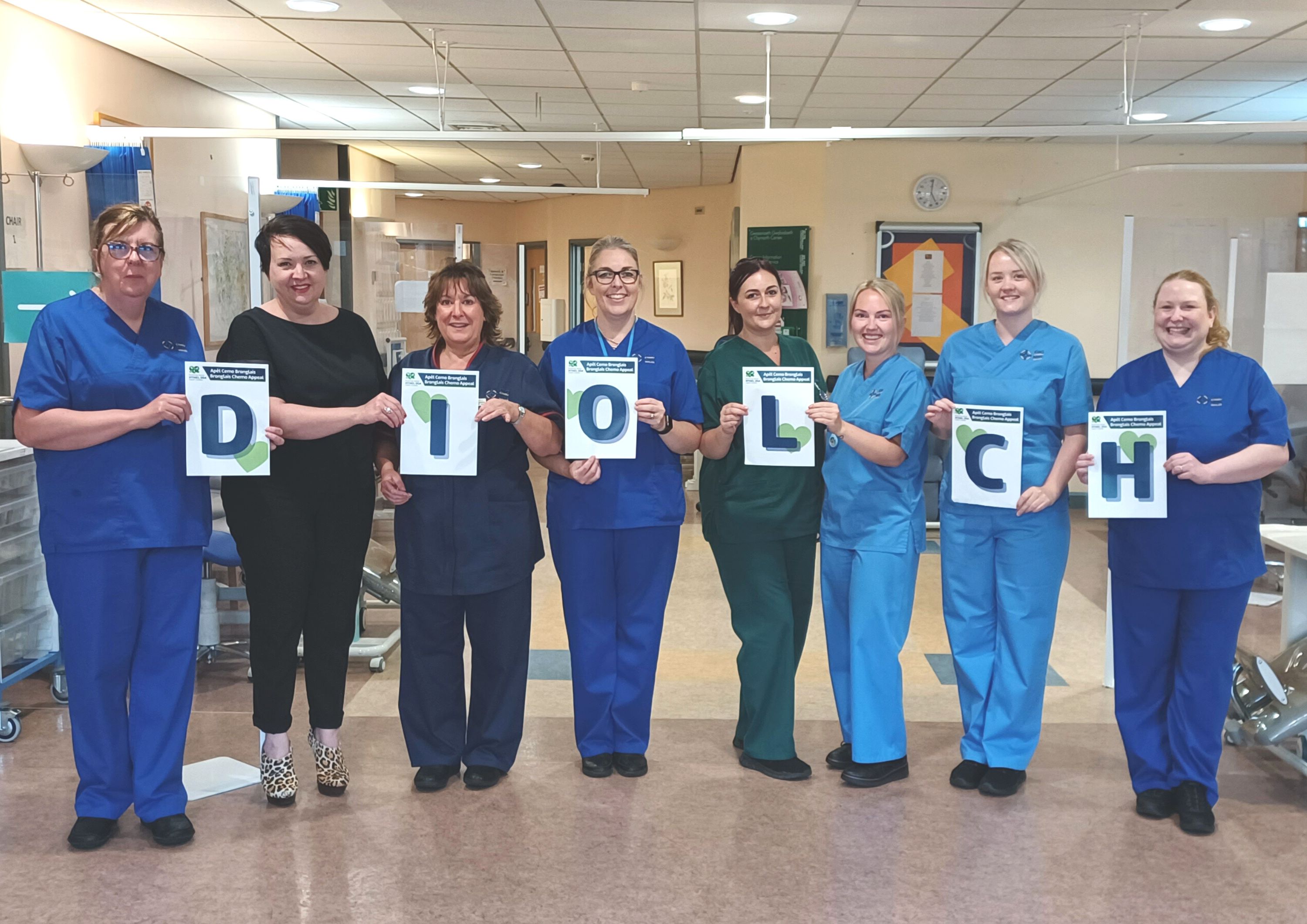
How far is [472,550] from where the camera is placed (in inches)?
117

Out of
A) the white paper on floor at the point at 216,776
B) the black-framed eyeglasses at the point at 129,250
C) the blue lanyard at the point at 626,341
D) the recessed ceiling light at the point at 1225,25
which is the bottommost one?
the white paper on floor at the point at 216,776

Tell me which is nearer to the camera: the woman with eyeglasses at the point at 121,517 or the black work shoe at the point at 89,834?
the woman with eyeglasses at the point at 121,517

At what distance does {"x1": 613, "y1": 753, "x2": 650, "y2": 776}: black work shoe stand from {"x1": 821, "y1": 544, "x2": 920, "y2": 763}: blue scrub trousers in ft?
1.93

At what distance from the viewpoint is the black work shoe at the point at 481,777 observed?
312 centimetres

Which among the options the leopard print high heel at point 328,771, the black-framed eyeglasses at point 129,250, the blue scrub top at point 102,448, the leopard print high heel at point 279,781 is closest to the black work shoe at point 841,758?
the leopard print high heel at point 328,771

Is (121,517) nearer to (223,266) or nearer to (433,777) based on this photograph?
(433,777)

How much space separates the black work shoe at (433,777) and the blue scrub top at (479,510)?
0.51m

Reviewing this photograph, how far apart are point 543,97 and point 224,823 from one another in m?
5.51

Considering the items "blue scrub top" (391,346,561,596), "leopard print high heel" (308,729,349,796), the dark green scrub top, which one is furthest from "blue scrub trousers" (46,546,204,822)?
the dark green scrub top

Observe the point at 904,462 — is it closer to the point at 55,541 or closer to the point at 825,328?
the point at 55,541

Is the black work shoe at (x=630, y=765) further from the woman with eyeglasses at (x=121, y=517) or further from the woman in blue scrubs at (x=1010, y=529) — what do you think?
the woman with eyeglasses at (x=121, y=517)

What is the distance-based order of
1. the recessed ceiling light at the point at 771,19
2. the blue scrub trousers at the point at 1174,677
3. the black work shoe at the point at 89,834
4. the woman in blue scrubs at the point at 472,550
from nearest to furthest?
the black work shoe at the point at 89,834
the blue scrub trousers at the point at 1174,677
the woman in blue scrubs at the point at 472,550
the recessed ceiling light at the point at 771,19

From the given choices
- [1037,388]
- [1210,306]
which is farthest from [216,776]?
[1210,306]

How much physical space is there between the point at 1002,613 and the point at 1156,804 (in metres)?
0.62
